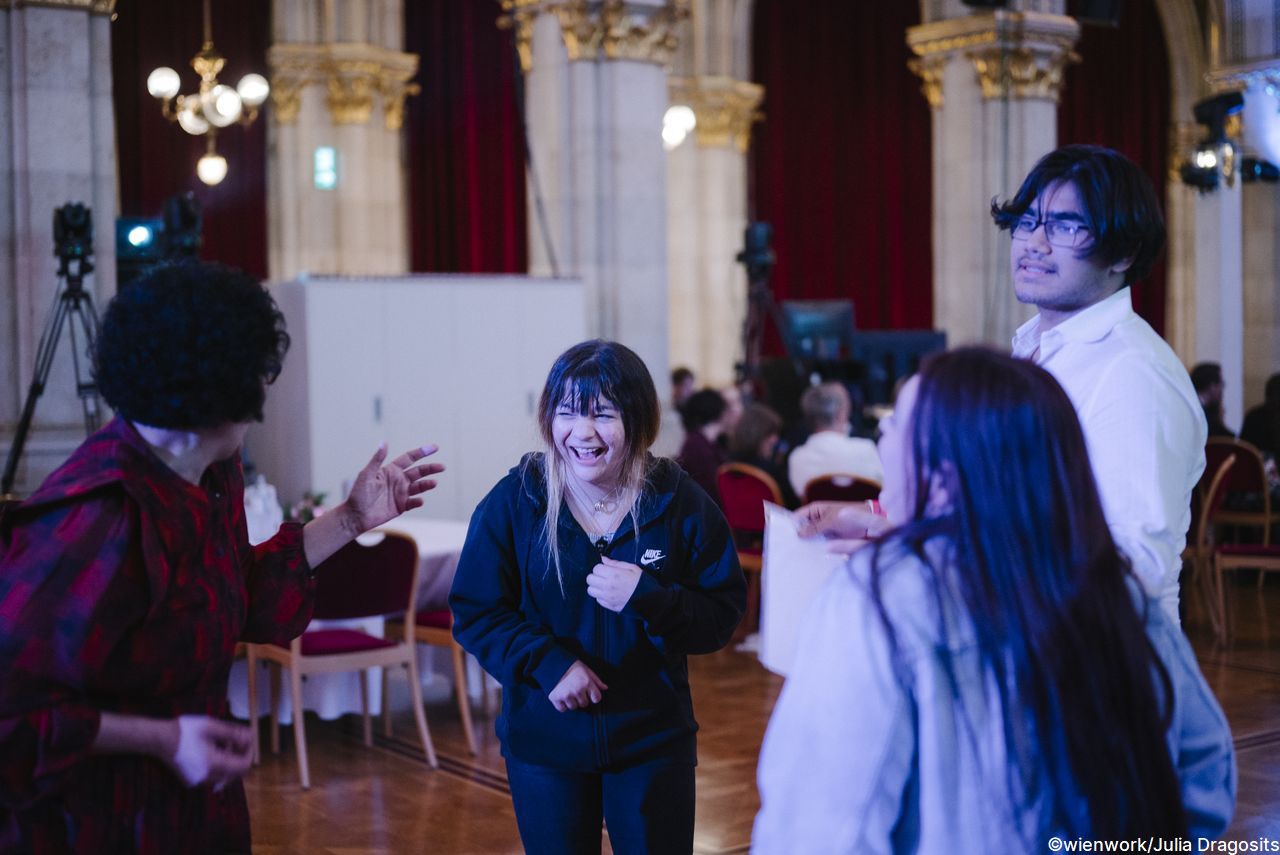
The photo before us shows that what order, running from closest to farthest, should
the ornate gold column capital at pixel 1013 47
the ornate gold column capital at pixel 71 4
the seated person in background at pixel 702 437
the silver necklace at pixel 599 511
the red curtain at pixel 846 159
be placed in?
the silver necklace at pixel 599 511 < the ornate gold column capital at pixel 71 4 < the seated person in background at pixel 702 437 < the ornate gold column capital at pixel 1013 47 < the red curtain at pixel 846 159

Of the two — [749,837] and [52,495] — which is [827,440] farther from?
[52,495]

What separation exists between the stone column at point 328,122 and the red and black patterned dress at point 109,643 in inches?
458

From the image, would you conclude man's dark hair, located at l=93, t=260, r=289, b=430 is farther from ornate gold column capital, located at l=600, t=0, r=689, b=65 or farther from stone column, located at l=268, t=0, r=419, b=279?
stone column, located at l=268, t=0, r=419, b=279

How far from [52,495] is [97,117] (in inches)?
248

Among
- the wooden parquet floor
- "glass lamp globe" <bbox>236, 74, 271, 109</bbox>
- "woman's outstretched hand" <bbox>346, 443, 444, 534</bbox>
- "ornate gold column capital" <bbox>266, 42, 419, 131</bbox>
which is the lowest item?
the wooden parquet floor

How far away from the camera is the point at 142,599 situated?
1.70 m

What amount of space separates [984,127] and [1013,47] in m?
0.65

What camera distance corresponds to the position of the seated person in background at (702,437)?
732cm

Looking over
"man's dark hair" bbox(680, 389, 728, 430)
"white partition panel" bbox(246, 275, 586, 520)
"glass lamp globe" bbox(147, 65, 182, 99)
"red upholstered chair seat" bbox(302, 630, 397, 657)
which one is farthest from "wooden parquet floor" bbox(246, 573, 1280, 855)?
"glass lamp globe" bbox(147, 65, 182, 99)

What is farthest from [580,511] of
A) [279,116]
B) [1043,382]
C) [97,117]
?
[279,116]

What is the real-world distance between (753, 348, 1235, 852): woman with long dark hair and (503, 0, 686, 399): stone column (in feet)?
24.9

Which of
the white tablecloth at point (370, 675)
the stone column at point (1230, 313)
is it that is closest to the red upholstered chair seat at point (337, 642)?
the white tablecloth at point (370, 675)

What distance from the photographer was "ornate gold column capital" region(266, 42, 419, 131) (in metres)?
13.1

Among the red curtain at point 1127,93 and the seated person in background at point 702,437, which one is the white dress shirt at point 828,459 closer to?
the seated person in background at point 702,437
